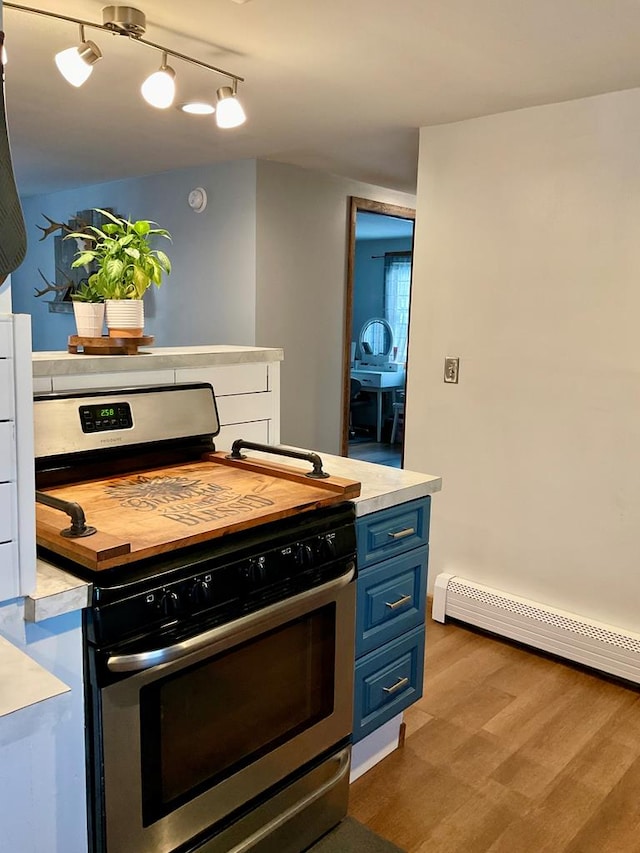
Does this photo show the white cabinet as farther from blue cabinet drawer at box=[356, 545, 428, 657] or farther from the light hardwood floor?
the light hardwood floor

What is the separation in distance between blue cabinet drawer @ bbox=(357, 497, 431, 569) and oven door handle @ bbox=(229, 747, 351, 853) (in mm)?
517

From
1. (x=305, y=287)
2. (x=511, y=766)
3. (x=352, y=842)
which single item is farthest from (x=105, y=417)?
(x=305, y=287)

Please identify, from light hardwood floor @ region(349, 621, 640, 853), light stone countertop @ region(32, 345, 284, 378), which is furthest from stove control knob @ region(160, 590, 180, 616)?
light hardwood floor @ region(349, 621, 640, 853)

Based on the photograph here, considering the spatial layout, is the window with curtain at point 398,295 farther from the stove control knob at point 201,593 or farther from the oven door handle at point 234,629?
the stove control knob at point 201,593

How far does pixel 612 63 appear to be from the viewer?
2.26 m

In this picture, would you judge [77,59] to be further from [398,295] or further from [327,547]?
[398,295]

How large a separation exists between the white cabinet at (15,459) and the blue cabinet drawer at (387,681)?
1.04 m

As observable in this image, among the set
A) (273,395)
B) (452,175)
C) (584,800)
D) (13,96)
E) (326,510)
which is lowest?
(584,800)

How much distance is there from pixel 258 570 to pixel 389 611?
64cm

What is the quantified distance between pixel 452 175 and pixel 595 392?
3.67ft

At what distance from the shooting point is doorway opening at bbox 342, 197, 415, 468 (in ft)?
22.3

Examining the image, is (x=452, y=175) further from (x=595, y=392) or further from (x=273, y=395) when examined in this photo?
(x=273, y=395)

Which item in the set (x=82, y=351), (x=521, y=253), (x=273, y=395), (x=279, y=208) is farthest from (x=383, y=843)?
(x=279, y=208)

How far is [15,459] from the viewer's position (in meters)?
1.21
